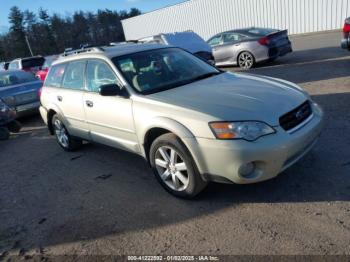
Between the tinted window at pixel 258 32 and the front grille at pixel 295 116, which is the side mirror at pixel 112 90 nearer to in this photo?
the front grille at pixel 295 116

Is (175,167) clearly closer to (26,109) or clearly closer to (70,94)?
(70,94)

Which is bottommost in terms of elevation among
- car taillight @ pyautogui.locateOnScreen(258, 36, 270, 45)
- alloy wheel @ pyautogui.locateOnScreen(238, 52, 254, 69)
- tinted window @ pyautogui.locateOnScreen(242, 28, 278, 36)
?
alloy wheel @ pyautogui.locateOnScreen(238, 52, 254, 69)

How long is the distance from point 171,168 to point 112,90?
47.9 inches

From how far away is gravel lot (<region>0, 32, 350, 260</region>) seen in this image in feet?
10.6

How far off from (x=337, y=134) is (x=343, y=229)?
239 cm

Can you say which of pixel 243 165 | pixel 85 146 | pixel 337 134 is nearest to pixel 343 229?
pixel 243 165

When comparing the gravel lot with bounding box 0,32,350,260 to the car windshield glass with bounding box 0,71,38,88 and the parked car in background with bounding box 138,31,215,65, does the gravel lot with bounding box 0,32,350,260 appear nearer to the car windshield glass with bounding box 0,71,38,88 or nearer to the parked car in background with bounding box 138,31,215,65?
the car windshield glass with bounding box 0,71,38,88

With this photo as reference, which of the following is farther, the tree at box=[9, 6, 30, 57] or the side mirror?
the tree at box=[9, 6, 30, 57]

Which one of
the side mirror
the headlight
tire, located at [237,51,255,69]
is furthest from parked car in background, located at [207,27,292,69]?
the headlight

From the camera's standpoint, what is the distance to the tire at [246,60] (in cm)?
1219

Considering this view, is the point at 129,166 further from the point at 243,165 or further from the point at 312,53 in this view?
the point at 312,53

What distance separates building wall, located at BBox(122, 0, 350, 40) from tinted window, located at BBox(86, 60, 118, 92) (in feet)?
65.7

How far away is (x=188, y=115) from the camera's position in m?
3.66

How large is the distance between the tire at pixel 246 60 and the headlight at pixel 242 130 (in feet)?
30.1
